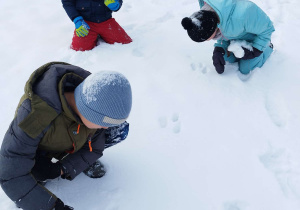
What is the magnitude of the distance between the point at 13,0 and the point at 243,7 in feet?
9.00

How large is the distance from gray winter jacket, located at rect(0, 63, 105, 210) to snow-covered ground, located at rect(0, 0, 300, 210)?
225 millimetres

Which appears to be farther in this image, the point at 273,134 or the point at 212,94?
the point at 212,94

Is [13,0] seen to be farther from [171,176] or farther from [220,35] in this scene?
[171,176]

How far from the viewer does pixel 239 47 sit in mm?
2070

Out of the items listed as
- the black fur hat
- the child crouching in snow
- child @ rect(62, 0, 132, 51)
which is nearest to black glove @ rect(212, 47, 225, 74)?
the child crouching in snow

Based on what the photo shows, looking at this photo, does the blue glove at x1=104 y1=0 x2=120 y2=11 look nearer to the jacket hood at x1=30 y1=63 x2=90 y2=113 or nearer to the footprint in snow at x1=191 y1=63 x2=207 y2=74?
the footprint in snow at x1=191 y1=63 x2=207 y2=74

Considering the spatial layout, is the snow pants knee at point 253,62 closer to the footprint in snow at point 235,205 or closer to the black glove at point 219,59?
the black glove at point 219,59

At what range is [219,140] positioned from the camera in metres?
1.75

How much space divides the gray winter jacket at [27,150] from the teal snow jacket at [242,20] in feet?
3.61

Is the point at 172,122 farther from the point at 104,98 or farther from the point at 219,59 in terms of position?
the point at 104,98

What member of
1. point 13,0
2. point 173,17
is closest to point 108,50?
point 173,17

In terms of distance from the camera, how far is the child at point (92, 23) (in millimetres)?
2469

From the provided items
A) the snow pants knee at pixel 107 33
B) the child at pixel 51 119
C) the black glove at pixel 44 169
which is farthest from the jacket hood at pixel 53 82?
the snow pants knee at pixel 107 33

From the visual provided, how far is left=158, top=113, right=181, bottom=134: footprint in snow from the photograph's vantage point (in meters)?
1.82
